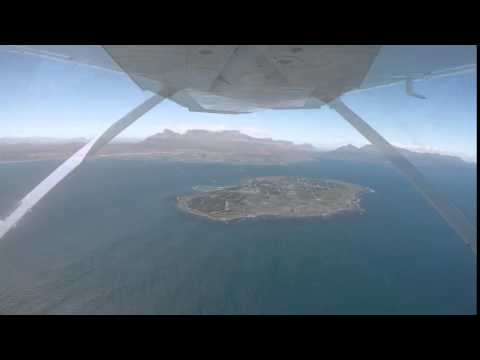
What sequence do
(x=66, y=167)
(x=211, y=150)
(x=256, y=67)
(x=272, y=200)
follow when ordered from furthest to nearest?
(x=211, y=150)
(x=272, y=200)
(x=66, y=167)
(x=256, y=67)

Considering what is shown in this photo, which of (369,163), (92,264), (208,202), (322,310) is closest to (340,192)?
(208,202)

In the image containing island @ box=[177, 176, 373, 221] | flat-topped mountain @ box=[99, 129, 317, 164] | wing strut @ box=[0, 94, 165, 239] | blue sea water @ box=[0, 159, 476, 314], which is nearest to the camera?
wing strut @ box=[0, 94, 165, 239]

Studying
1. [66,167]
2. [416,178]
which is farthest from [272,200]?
[66,167]

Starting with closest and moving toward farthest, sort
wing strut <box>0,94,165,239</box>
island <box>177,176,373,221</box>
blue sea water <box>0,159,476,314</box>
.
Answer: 1. wing strut <box>0,94,165,239</box>
2. blue sea water <box>0,159,476,314</box>
3. island <box>177,176,373,221</box>

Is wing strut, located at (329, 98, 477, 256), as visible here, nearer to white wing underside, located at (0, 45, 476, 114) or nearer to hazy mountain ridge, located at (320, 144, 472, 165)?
white wing underside, located at (0, 45, 476, 114)

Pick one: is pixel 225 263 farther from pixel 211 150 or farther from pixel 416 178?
pixel 211 150

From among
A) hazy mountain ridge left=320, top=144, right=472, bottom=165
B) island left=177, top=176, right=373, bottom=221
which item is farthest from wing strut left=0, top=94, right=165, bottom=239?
hazy mountain ridge left=320, top=144, right=472, bottom=165

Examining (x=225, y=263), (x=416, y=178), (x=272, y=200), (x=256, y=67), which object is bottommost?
(x=225, y=263)
